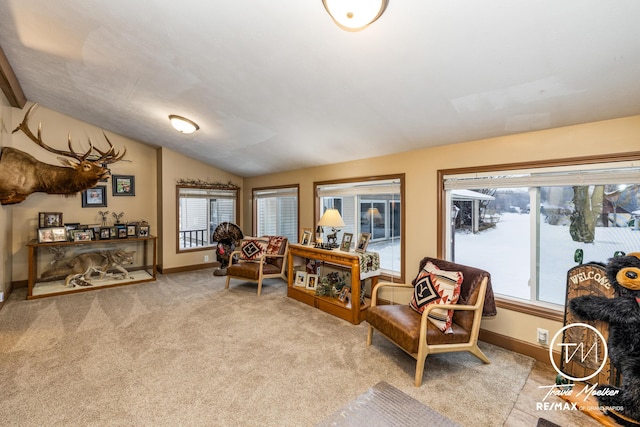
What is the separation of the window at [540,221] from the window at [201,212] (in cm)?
484

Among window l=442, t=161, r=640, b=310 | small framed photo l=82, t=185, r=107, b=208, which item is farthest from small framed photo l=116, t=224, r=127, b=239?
window l=442, t=161, r=640, b=310

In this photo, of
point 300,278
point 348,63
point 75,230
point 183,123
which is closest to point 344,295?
point 300,278

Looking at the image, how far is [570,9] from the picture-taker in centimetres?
136

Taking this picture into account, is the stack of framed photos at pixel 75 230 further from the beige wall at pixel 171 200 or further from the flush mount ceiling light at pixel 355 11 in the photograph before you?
the flush mount ceiling light at pixel 355 11

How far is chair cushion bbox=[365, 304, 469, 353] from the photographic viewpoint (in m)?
2.18

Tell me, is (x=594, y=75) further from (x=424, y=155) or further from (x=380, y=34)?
(x=424, y=155)

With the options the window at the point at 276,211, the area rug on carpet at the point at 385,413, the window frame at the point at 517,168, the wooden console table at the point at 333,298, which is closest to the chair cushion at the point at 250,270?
the wooden console table at the point at 333,298

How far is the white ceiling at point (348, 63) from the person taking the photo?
1530mm

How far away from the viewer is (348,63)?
6.72 feet

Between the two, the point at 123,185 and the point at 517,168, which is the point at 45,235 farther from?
the point at 517,168

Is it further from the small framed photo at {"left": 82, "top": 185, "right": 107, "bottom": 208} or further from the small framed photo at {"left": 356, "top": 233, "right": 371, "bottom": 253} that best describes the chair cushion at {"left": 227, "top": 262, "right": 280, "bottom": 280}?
the small framed photo at {"left": 82, "top": 185, "right": 107, "bottom": 208}

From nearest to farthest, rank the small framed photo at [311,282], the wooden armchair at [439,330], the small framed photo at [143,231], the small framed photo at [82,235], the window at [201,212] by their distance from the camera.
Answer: the wooden armchair at [439,330] → the small framed photo at [311,282] → the small framed photo at [82,235] → the small framed photo at [143,231] → the window at [201,212]

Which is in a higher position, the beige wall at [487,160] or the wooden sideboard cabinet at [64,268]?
the beige wall at [487,160]

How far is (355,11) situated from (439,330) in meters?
2.33
